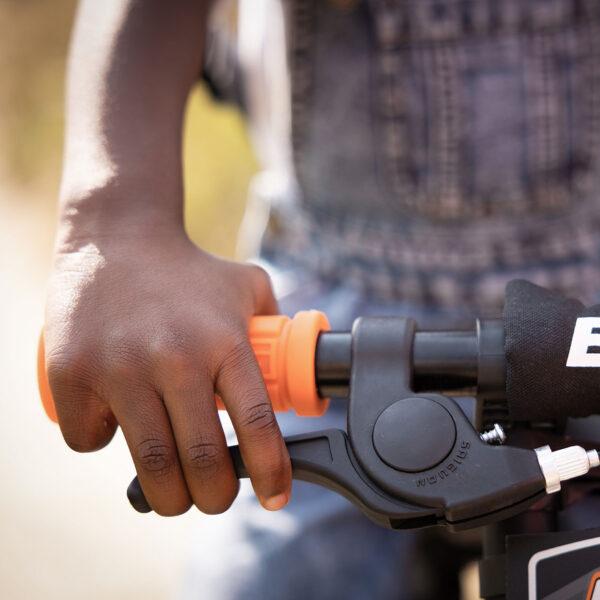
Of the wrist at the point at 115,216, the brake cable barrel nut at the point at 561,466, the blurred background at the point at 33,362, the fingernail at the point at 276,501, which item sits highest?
the wrist at the point at 115,216

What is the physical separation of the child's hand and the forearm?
0.32ft

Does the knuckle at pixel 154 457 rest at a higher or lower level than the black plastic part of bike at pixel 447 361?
lower

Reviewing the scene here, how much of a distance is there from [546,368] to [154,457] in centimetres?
32

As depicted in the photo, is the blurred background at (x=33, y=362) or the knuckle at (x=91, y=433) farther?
the blurred background at (x=33, y=362)

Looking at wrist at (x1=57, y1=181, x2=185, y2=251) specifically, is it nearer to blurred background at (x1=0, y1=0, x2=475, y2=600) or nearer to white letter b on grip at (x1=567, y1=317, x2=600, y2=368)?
white letter b on grip at (x1=567, y1=317, x2=600, y2=368)

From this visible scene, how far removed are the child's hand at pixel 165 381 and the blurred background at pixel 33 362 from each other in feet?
2.80

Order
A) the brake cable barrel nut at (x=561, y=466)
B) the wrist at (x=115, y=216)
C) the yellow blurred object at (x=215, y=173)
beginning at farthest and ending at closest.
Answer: the yellow blurred object at (x=215, y=173)
the wrist at (x=115, y=216)
the brake cable barrel nut at (x=561, y=466)

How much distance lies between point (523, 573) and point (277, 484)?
21 cm

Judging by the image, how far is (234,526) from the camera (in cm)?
104

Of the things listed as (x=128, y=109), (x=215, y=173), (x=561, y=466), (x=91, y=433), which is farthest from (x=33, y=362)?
(x=561, y=466)

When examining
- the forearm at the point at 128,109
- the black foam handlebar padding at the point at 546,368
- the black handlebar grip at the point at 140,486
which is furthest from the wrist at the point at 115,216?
the black foam handlebar padding at the point at 546,368

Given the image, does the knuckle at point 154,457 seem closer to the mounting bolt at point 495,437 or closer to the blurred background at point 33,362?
the mounting bolt at point 495,437

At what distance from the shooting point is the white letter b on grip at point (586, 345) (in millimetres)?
624

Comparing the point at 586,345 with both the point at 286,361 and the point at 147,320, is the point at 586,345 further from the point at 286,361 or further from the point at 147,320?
the point at 147,320
